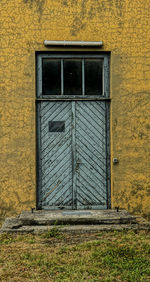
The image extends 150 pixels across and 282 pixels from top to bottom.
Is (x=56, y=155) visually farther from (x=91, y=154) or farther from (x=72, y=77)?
(x=72, y=77)

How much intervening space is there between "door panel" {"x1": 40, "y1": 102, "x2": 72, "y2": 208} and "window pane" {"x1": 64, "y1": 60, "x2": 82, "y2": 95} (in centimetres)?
32

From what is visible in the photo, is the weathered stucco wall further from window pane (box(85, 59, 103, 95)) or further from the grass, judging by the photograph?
the grass

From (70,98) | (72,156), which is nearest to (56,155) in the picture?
(72,156)

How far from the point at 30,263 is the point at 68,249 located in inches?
28.9

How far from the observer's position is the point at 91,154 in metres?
7.46

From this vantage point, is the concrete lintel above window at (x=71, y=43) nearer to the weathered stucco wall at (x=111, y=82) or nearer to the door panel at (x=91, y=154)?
the weathered stucco wall at (x=111, y=82)

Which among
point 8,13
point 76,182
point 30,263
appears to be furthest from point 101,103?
point 30,263

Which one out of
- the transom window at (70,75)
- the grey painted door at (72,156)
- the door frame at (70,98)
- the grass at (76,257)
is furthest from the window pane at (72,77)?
the grass at (76,257)

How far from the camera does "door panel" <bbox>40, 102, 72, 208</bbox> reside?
24.0 feet

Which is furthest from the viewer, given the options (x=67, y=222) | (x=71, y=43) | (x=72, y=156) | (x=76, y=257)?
(x=72, y=156)

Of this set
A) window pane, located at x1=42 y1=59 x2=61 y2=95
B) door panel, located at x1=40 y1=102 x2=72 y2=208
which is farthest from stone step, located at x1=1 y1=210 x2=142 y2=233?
window pane, located at x1=42 y1=59 x2=61 y2=95

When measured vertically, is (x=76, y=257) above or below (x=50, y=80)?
below

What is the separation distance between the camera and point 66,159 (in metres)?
7.41

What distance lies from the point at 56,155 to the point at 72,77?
1668mm
